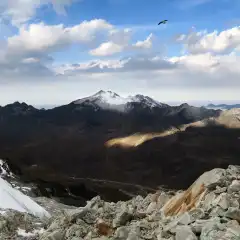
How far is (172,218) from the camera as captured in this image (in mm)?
33031

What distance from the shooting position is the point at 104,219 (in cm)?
3534

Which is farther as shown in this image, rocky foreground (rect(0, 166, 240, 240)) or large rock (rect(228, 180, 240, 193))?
large rock (rect(228, 180, 240, 193))

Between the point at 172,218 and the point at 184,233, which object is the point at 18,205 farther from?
the point at 184,233

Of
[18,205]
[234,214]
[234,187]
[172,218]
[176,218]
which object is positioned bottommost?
[18,205]

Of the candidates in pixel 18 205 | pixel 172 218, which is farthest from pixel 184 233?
pixel 18 205

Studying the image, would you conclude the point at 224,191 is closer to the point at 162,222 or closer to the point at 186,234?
the point at 162,222

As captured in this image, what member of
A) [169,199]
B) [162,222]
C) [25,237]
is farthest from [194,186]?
[25,237]

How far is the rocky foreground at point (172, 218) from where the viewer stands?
26.6 metres

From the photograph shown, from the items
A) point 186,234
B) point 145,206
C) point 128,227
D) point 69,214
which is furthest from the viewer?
point 145,206

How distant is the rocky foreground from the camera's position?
26.6 metres

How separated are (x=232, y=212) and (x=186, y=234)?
12.5ft

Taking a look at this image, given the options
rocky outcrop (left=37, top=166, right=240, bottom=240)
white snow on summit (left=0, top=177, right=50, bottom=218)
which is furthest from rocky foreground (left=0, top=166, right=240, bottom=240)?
white snow on summit (left=0, top=177, right=50, bottom=218)

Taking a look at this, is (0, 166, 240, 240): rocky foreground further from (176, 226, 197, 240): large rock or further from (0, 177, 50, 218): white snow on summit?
(0, 177, 50, 218): white snow on summit

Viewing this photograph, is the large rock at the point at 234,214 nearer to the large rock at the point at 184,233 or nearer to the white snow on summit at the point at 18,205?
the large rock at the point at 184,233
